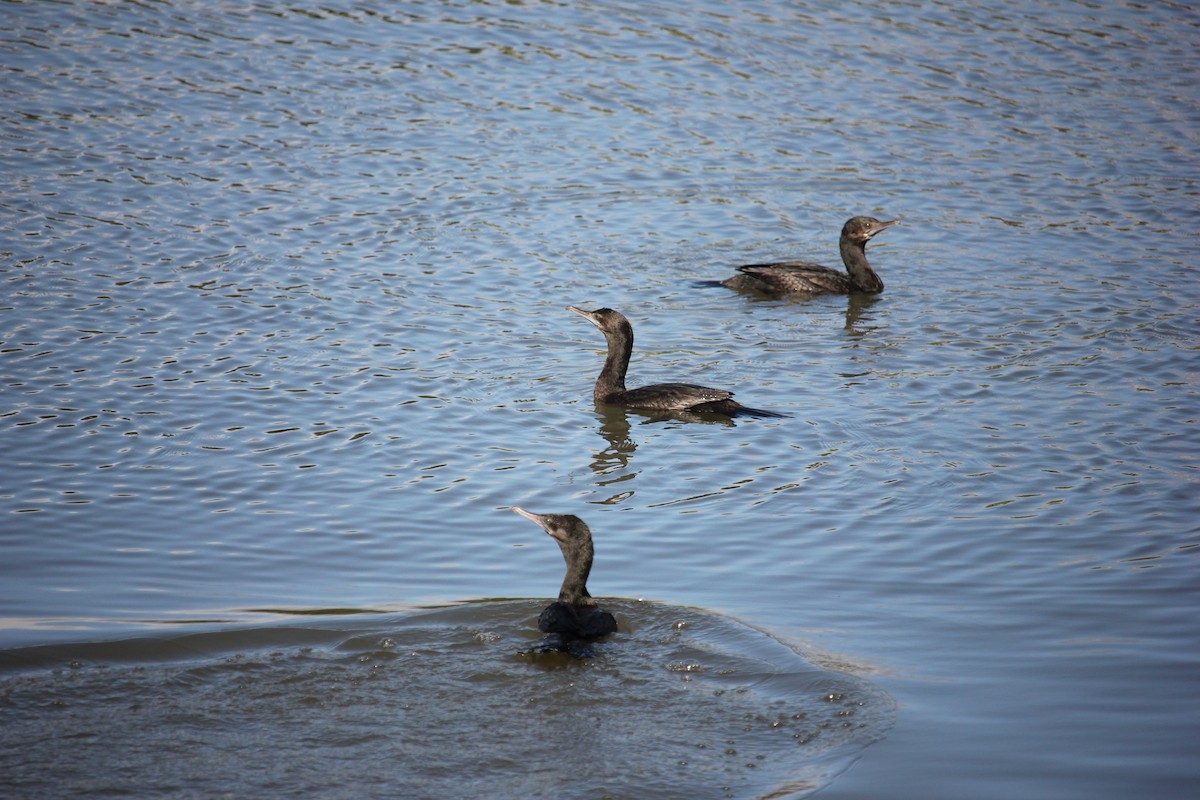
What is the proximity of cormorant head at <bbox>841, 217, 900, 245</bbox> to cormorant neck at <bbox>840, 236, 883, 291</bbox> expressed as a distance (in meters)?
0.05

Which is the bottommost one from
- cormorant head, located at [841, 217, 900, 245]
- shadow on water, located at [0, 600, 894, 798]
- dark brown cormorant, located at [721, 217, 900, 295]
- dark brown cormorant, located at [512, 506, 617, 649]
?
shadow on water, located at [0, 600, 894, 798]

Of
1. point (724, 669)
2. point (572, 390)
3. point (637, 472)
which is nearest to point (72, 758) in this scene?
point (724, 669)

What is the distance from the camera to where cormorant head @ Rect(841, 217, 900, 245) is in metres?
A: 14.5

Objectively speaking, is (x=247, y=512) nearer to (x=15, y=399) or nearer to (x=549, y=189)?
(x=15, y=399)

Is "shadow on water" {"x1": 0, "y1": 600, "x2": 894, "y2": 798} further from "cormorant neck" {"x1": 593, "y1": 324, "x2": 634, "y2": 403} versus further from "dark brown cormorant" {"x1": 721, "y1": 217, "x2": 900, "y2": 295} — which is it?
"dark brown cormorant" {"x1": 721, "y1": 217, "x2": 900, "y2": 295}

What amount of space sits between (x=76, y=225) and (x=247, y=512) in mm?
7164

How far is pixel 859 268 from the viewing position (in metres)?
14.5

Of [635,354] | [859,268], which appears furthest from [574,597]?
[859,268]

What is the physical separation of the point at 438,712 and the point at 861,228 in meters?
9.66

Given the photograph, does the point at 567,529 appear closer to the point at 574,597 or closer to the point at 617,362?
the point at 574,597

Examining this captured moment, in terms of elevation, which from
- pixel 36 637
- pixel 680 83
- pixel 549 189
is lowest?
pixel 36 637

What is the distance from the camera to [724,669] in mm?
6664

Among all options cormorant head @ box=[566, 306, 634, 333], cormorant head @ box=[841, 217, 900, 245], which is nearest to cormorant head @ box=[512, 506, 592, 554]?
cormorant head @ box=[566, 306, 634, 333]

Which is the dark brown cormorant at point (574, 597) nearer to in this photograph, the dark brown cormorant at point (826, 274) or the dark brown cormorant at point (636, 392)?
the dark brown cormorant at point (636, 392)
